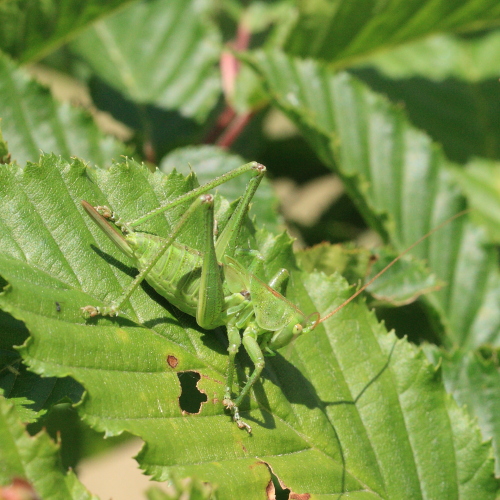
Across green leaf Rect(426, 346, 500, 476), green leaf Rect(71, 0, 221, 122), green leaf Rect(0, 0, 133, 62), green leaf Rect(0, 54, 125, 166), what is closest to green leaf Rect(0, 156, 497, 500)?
green leaf Rect(426, 346, 500, 476)

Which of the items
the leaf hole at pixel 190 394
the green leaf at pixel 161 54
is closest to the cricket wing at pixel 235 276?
the leaf hole at pixel 190 394

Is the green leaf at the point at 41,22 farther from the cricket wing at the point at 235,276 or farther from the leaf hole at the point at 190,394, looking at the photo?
the leaf hole at the point at 190,394

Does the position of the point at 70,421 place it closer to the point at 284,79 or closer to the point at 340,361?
the point at 340,361

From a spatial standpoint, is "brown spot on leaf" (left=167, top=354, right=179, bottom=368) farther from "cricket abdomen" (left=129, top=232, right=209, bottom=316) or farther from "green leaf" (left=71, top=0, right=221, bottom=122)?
"green leaf" (left=71, top=0, right=221, bottom=122)

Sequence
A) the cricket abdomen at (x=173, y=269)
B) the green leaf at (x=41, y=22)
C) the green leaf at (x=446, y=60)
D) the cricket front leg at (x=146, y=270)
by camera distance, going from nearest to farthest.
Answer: the cricket front leg at (x=146, y=270) → the cricket abdomen at (x=173, y=269) → the green leaf at (x=41, y=22) → the green leaf at (x=446, y=60)

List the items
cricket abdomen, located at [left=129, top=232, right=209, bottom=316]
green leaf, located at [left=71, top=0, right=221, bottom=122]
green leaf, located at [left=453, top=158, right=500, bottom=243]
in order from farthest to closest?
1. green leaf, located at [left=453, top=158, right=500, bottom=243]
2. green leaf, located at [left=71, top=0, right=221, bottom=122]
3. cricket abdomen, located at [left=129, top=232, right=209, bottom=316]

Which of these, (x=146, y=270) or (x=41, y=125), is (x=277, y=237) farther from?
(x=41, y=125)

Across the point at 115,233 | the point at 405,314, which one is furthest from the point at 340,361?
the point at 405,314
